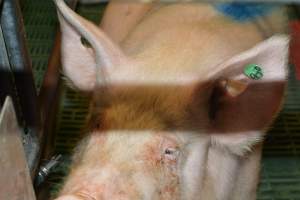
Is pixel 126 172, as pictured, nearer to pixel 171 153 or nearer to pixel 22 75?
pixel 171 153

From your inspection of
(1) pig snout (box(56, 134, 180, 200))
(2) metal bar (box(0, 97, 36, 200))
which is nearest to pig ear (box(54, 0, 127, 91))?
(1) pig snout (box(56, 134, 180, 200))

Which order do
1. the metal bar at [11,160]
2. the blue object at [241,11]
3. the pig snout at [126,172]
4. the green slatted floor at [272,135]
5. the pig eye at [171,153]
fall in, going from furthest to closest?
the green slatted floor at [272,135] < the blue object at [241,11] < the pig eye at [171,153] < the pig snout at [126,172] < the metal bar at [11,160]

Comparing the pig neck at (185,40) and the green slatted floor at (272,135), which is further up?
the pig neck at (185,40)

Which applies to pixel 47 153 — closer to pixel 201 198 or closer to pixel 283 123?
pixel 201 198

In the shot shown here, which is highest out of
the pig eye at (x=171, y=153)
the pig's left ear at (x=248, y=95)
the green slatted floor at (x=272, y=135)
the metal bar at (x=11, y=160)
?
the metal bar at (x=11, y=160)

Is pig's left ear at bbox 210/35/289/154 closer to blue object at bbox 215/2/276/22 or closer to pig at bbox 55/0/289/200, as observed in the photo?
pig at bbox 55/0/289/200

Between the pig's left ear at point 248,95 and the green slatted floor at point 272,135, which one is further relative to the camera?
the green slatted floor at point 272,135

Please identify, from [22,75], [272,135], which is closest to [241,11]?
[22,75]

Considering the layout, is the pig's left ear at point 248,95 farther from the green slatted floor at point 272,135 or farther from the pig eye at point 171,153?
the green slatted floor at point 272,135

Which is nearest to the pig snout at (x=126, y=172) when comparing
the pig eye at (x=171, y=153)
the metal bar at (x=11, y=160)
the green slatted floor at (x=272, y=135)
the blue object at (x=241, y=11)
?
the pig eye at (x=171, y=153)
